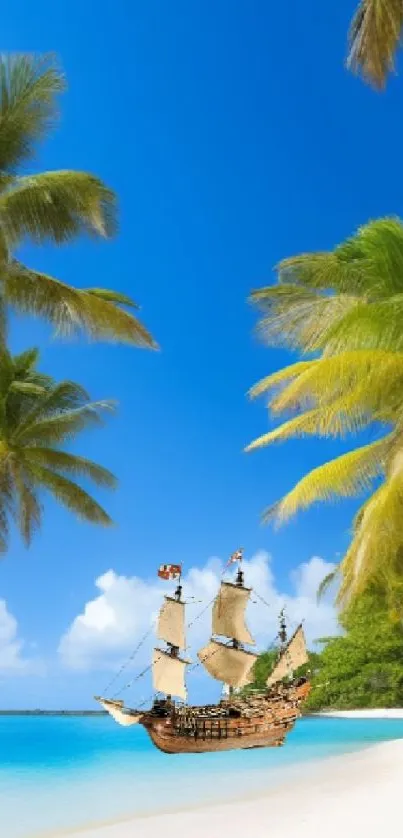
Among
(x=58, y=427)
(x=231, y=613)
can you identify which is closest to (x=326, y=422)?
(x=58, y=427)

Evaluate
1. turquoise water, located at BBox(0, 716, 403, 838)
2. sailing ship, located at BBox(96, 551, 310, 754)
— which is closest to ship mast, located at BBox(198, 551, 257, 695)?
sailing ship, located at BBox(96, 551, 310, 754)

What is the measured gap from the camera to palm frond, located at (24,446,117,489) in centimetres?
1860

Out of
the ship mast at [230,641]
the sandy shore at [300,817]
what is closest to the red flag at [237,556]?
the ship mast at [230,641]

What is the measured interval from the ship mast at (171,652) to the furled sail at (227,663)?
242 centimetres

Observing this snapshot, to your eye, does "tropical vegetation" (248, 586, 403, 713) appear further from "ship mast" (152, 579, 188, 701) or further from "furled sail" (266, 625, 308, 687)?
"ship mast" (152, 579, 188, 701)

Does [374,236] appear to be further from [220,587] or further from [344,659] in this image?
[344,659]

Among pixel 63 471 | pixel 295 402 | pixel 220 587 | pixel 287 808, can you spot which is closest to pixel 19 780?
pixel 220 587

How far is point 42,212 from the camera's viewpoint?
39.1ft

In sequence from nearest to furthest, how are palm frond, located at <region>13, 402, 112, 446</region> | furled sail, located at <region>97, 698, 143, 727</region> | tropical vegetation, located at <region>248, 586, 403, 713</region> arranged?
palm frond, located at <region>13, 402, 112, 446</region>
furled sail, located at <region>97, 698, 143, 727</region>
tropical vegetation, located at <region>248, 586, 403, 713</region>

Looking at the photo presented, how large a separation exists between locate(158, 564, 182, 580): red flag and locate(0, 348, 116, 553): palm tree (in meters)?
18.1

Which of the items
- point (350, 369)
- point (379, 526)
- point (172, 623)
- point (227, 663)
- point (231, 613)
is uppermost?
point (350, 369)

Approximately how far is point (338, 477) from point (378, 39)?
5797 millimetres

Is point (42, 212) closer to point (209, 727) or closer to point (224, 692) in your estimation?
point (209, 727)

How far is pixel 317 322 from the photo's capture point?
10.4 meters
